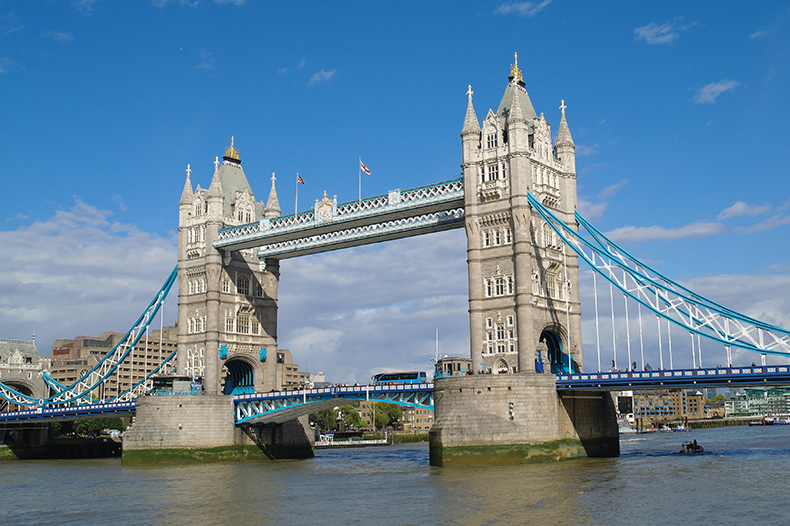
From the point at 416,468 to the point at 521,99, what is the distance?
91.6 feet

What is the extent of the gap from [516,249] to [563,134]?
12.2 metres

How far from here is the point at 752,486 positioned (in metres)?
41.3

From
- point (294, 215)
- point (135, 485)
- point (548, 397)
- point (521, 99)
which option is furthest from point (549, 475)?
point (294, 215)

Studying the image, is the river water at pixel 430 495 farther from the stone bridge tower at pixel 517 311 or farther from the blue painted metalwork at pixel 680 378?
the blue painted metalwork at pixel 680 378

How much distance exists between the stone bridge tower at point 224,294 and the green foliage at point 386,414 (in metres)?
68.9

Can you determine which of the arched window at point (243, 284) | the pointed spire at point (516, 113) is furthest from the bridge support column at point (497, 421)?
the arched window at point (243, 284)

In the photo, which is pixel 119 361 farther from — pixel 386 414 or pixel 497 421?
pixel 386 414

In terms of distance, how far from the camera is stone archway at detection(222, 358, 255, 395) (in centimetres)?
8069

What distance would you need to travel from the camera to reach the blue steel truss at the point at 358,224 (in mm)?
65375

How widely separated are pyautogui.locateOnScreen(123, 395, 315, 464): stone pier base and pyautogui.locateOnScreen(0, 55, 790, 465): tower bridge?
12cm

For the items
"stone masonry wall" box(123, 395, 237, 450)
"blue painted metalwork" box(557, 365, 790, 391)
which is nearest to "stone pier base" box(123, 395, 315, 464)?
"stone masonry wall" box(123, 395, 237, 450)

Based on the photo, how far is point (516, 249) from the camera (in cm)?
5906

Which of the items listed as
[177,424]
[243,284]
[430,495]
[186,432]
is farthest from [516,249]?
[243,284]

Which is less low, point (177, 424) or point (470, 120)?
point (470, 120)
